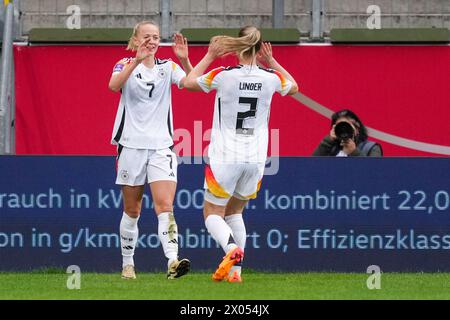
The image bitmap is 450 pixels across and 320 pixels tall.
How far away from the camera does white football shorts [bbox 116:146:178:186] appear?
31.4ft

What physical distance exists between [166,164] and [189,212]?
1.56m

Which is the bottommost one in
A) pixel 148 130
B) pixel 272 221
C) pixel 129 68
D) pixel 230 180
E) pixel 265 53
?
pixel 272 221

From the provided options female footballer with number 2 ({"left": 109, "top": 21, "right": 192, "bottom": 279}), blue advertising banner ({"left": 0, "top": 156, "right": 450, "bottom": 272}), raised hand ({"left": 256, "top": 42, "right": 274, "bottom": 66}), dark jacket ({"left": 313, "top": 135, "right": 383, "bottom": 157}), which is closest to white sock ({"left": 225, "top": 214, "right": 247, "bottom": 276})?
female footballer with number 2 ({"left": 109, "top": 21, "right": 192, "bottom": 279})

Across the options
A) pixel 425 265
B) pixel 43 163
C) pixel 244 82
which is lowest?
pixel 425 265

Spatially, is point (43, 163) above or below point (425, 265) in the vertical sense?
above

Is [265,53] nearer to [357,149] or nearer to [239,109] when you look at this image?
[239,109]

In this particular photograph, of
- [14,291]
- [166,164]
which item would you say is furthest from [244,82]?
[14,291]

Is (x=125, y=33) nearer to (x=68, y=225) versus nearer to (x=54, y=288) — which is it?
(x=68, y=225)

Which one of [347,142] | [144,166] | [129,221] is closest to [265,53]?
[144,166]

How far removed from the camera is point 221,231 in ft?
30.2

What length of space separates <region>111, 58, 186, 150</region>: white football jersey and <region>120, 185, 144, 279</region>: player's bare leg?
390 millimetres

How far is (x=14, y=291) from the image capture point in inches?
346

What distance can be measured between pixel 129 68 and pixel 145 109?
42cm
